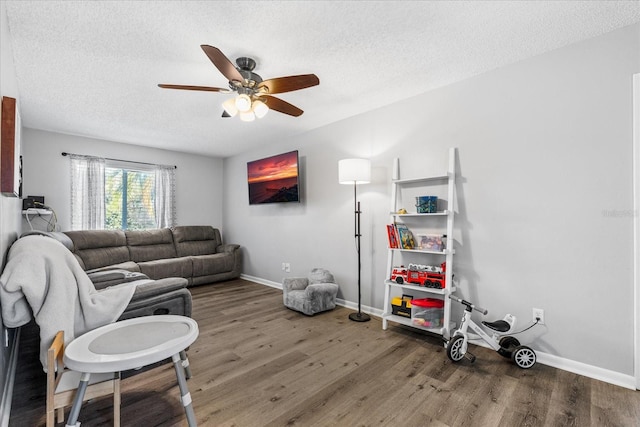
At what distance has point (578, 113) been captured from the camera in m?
2.15

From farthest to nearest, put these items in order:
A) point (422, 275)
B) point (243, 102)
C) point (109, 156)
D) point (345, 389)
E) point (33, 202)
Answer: point (109, 156) < point (33, 202) < point (422, 275) < point (243, 102) < point (345, 389)

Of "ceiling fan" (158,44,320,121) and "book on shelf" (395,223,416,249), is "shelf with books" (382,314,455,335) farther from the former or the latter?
"ceiling fan" (158,44,320,121)

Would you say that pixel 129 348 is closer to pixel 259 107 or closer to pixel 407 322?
pixel 259 107

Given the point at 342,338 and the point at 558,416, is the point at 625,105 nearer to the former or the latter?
the point at 558,416

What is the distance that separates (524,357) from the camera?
2191 mm

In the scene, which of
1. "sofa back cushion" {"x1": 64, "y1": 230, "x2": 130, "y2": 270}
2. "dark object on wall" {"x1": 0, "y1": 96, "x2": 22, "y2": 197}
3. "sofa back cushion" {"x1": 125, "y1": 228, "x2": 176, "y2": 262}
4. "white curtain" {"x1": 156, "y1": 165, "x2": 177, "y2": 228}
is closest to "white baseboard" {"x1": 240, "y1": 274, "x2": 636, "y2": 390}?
"dark object on wall" {"x1": 0, "y1": 96, "x2": 22, "y2": 197}

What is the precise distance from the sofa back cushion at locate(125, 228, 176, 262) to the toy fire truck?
12.9 ft

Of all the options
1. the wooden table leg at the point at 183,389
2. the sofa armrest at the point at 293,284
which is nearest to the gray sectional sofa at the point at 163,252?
the sofa armrest at the point at 293,284

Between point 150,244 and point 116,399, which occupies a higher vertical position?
point 150,244

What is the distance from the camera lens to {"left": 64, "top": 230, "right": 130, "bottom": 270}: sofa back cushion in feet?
13.5

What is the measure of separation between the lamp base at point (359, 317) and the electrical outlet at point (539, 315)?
153 centimetres

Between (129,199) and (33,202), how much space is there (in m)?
1.23

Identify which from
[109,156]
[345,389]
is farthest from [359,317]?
[109,156]

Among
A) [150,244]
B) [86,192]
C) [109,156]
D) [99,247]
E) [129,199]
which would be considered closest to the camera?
[99,247]
